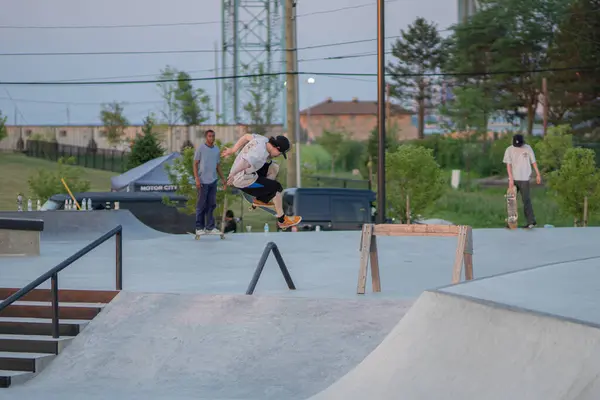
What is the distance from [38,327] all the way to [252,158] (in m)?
3.24

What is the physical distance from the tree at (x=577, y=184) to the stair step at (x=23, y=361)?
67.3 feet

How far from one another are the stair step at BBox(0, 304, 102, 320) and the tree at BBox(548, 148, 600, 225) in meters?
19.6

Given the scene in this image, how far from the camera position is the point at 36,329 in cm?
1191

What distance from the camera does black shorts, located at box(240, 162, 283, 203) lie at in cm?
1373

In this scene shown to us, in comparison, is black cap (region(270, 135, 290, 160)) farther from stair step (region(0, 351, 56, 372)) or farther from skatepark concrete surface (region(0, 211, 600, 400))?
stair step (region(0, 351, 56, 372))

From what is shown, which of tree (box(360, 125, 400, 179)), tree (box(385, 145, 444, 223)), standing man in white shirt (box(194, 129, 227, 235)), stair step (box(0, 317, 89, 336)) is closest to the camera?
stair step (box(0, 317, 89, 336))

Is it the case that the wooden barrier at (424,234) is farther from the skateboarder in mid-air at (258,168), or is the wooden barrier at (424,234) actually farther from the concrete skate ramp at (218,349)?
the skateboarder in mid-air at (258,168)

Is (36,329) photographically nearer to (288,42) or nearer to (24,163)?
(288,42)

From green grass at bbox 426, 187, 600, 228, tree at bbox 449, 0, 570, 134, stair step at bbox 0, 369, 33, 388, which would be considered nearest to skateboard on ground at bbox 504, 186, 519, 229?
stair step at bbox 0, 369, 33, 388

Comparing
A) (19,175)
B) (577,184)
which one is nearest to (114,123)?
(19,175)

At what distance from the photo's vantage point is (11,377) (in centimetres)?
1072

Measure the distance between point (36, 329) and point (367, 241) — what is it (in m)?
3.65

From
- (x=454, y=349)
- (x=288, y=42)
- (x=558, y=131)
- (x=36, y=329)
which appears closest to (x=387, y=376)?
(x=454, y=349)

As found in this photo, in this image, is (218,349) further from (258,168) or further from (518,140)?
(518,140)
